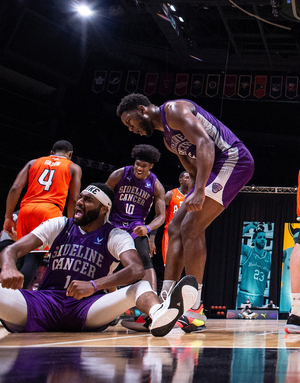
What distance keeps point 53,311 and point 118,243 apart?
46cm

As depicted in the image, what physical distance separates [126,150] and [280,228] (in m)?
4.36

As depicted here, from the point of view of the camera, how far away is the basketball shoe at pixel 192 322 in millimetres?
2424

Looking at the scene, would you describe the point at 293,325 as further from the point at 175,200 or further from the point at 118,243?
the point at 175,200

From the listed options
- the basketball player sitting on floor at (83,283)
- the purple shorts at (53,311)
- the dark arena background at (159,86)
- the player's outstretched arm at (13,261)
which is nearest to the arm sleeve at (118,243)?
the basketball player sitting on floor at (83,283)

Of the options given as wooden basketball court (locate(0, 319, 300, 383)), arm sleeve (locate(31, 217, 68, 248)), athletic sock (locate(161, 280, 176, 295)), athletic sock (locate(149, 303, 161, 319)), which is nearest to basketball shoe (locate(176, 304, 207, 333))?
athletic sock (locate(161, 280, 176, 295))

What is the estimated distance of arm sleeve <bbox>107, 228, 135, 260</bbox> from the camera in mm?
2242

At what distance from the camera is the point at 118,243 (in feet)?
7.44

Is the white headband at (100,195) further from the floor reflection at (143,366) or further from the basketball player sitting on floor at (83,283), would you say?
the floor reflection at (143,366)

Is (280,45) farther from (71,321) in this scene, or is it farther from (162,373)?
(162,373)

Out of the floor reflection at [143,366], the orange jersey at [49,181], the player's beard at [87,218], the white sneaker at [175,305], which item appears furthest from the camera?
the orange jersey at [49,181]

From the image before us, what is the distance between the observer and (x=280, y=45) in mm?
10000

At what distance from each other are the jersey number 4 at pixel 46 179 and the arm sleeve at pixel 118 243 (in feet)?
5.26

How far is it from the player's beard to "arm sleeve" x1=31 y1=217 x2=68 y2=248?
10 cm

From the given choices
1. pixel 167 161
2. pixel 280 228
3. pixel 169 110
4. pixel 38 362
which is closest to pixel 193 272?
pixel 169 110
